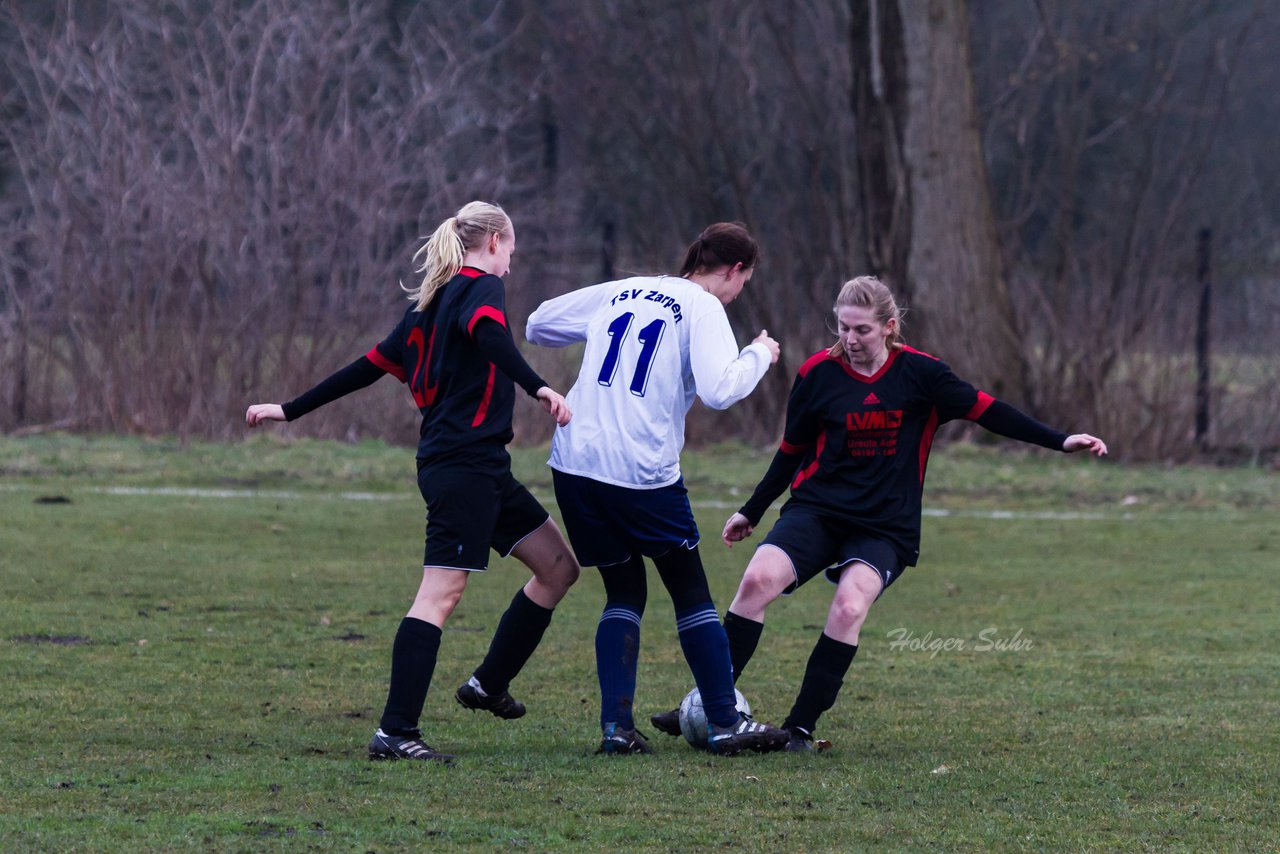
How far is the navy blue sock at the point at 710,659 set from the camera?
5184mm

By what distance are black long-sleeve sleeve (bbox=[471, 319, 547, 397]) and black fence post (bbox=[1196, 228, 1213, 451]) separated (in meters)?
12.2

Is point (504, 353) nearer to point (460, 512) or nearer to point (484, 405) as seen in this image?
point (484, 405)

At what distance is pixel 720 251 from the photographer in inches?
207

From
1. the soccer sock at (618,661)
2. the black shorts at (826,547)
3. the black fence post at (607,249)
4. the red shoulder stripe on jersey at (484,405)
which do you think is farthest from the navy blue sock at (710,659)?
the black fence post at (607,249)

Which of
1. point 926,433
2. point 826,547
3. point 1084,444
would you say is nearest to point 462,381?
point 826,547

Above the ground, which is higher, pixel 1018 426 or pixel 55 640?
pixel 1018 426

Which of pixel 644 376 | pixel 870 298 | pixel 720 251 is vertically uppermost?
pixel 720 251

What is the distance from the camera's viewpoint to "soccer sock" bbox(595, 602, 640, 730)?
5199mm

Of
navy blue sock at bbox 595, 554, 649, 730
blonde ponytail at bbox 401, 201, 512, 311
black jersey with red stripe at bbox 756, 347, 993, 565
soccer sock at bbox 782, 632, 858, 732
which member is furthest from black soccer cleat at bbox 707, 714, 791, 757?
blonde ponytail at bbox 401, 201, 512, 311

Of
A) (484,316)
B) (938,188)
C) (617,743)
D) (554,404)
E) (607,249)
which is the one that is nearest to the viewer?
(554,404)

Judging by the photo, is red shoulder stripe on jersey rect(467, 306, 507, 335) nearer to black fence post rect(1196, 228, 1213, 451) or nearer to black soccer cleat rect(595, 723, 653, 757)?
black soccer cleat rect(595, 723, 653, 757)

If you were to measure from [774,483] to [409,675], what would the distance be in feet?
4.68

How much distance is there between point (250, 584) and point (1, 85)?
1700cm

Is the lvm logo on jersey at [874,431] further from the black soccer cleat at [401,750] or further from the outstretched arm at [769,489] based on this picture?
the black soccer cleat at [401,750]
